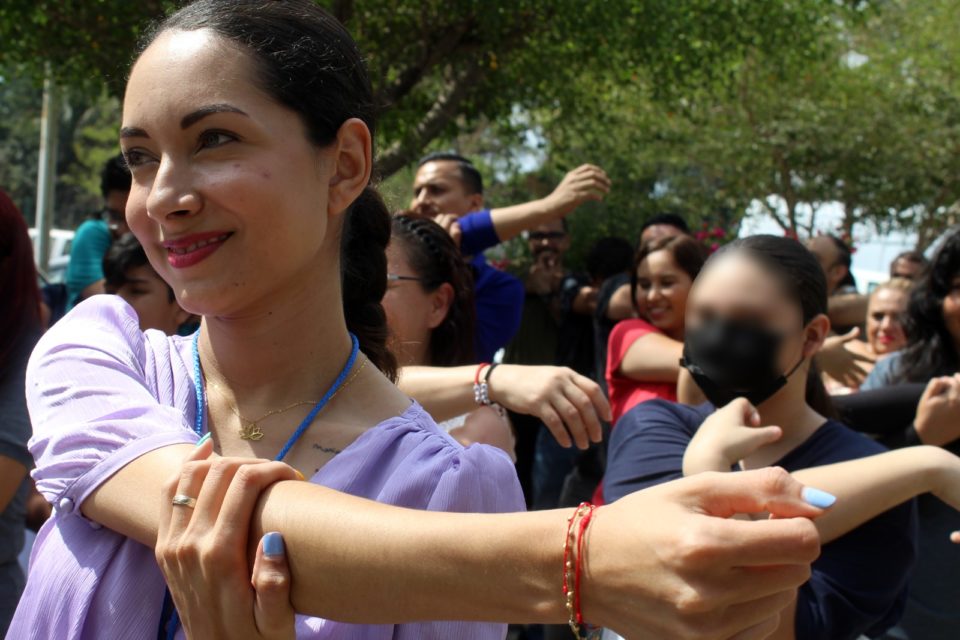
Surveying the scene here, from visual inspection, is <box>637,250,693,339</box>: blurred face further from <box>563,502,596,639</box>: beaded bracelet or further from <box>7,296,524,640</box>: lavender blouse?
<box>563,502,596,639</box>: beaded bracelet

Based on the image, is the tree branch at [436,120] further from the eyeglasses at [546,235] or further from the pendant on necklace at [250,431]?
the pendant on necklace at [250,431]

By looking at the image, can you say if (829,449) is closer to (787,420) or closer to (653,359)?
(787,420)

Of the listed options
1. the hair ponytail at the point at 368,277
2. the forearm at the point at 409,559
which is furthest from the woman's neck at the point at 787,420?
the forearm at the point at 409,559

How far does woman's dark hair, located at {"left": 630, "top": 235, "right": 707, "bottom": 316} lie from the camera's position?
4148 millimetres

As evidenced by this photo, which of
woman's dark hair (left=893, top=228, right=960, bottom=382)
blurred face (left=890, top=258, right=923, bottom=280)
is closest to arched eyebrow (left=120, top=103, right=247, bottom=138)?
woman's dark hair (left=893, top=228, right=960, bottom=382)

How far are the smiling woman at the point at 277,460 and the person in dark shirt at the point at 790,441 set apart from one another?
90 cm

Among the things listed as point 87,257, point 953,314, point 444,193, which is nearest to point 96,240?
point 87,257

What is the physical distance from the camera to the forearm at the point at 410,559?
39.4 inches

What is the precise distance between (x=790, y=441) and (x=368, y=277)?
3.94ft

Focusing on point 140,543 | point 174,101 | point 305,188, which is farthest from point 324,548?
point 174,101

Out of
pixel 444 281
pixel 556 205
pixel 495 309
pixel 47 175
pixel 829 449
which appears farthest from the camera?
pixel 47 175

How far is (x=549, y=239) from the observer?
641 centimetres

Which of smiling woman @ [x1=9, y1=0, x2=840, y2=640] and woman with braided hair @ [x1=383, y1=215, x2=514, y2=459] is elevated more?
smiling woman @ [x1=9, y1=0, x2=840, y2=640]

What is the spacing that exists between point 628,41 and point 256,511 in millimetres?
8103
